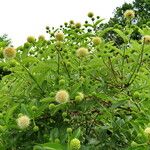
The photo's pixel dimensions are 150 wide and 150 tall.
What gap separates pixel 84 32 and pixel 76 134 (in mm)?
1488

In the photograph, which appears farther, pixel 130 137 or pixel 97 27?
pixel 97 27

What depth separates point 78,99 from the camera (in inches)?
109

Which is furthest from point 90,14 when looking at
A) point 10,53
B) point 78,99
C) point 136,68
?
point 78,99

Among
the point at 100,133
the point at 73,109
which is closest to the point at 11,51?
the point at 73,109

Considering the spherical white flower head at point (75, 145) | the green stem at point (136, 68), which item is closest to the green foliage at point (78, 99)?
the green stem at point (136, 68)

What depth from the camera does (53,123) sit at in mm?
3023

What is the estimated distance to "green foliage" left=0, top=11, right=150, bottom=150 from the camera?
2799 mm

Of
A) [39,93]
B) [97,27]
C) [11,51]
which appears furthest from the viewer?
[97,27]

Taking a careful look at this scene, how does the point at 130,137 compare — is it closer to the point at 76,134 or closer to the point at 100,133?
the point at 100,133

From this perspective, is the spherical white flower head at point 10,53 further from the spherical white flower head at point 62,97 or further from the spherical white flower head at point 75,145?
the spherical white flower head at point 75,145

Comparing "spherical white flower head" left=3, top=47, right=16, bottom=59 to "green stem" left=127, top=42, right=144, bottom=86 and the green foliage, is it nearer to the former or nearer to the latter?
the green foliage

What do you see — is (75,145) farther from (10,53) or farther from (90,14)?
(90,14)

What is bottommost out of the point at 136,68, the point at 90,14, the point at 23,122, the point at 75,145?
the point at 75,145

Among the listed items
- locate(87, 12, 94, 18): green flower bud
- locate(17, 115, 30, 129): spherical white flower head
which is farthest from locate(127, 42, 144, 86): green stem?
locate(87, 12, 94, 18): green flower bud
